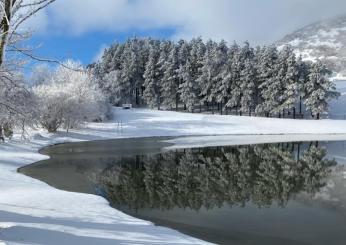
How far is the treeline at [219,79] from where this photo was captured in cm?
7894

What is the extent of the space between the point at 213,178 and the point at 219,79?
6498 centimetres

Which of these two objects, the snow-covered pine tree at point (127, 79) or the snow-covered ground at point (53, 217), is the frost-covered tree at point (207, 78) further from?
the snow-covered ground at point (53, 217)

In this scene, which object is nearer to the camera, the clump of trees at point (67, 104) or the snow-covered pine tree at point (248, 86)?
the clump of trees at point (67, 104)

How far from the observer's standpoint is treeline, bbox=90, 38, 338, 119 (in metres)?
78.9

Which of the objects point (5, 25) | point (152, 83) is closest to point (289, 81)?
point (152, 83)

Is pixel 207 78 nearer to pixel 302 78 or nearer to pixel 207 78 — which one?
pixel 207 78

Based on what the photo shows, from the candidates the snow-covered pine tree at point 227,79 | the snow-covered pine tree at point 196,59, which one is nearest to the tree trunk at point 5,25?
the snow-covered pine tree at point 227,79

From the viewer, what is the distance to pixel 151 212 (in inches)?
715

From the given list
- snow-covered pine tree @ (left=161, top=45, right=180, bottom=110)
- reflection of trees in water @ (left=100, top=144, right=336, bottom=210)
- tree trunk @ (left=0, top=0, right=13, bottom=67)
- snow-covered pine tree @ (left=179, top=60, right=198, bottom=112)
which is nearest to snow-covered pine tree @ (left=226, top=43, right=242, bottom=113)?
snow-covered pine tree @ (left=179, top=60, right=198, bottom=112)

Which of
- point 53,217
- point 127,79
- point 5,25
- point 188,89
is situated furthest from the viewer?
point 127,79

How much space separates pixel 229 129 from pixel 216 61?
2862 centimetres

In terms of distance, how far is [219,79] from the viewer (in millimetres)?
90125

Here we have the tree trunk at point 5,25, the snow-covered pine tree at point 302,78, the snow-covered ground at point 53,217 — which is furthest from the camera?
the snow-covered pine tree at point 302,78

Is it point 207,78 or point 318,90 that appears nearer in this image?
point 318,90
